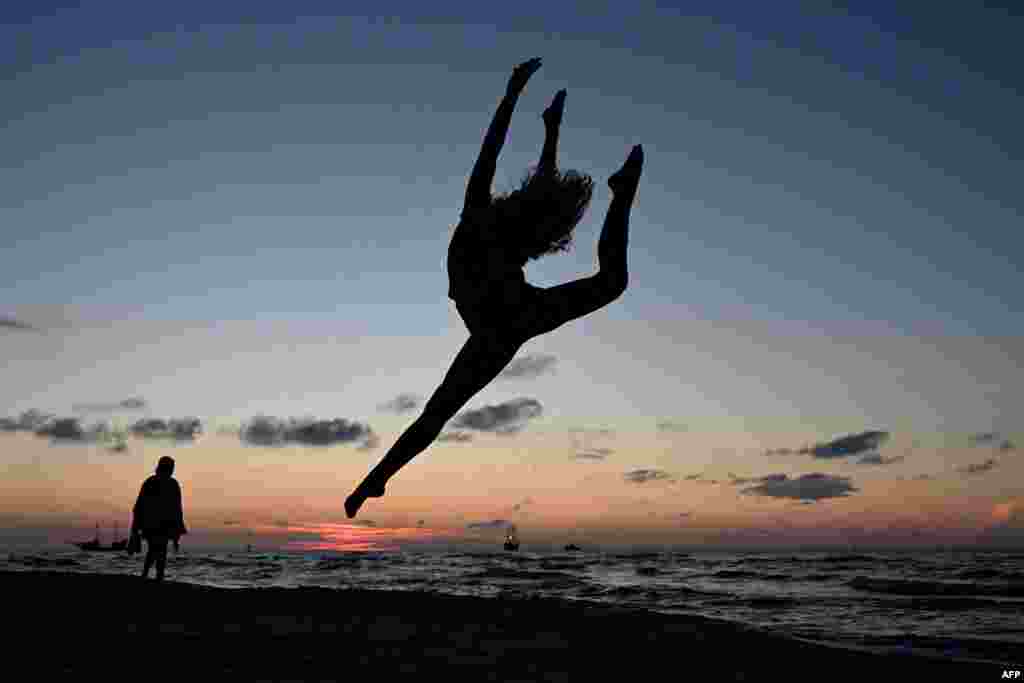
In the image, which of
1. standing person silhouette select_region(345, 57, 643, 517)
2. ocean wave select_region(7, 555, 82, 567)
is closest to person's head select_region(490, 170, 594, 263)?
standing person silhouette select_region(345, 57, 643, 517)

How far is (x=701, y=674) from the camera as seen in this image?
7.14m

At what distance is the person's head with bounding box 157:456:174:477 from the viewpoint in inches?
540

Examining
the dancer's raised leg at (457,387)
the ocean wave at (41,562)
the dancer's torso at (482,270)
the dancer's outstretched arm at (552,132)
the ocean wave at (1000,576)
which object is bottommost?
the ocean wave at (1000,576)

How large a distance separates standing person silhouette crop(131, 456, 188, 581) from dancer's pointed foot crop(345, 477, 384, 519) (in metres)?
10.9

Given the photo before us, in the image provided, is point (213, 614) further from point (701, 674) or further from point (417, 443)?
point (417, 443)

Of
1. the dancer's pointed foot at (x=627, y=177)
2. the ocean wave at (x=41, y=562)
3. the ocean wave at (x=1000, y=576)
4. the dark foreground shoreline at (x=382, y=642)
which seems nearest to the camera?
the dancer's pointed foot at (x=627, y=177)

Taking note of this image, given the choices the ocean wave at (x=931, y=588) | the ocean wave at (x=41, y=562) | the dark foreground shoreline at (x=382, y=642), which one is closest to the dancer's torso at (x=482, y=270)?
the dark foreground shoreline at (x=382, y=642)

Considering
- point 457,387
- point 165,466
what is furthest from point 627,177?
point 165,466

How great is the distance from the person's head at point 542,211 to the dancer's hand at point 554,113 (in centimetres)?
36

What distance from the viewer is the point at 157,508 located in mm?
13719

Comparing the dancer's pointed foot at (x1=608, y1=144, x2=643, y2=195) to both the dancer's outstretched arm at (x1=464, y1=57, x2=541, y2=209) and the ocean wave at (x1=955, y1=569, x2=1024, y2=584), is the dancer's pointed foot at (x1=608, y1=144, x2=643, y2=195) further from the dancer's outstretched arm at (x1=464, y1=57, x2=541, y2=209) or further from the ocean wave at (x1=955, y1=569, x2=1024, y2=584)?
the ocean wave at (x1=955, y1=569, x2=1024, y2=584)

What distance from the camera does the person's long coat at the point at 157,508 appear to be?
1369 cm

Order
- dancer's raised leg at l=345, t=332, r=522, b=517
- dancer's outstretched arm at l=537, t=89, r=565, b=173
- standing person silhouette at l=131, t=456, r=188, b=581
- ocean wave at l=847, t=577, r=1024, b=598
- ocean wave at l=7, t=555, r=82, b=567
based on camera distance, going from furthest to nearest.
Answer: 1. ocean wave at l=7, t=555, r=82, b=567
2. ocean wave at l=847, t=577, r=1024, b=598
3. standing person silhouette at l=131, t=456, r=188, b=581
4. dancer's outstretched arm at l=537, t=89, r=565, b=173
5. dancer's raised leg at l=345, t=332, r=522, b=517

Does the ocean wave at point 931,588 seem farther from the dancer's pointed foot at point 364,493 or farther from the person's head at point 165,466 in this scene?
the dancer's pointed foot at point 364,493
